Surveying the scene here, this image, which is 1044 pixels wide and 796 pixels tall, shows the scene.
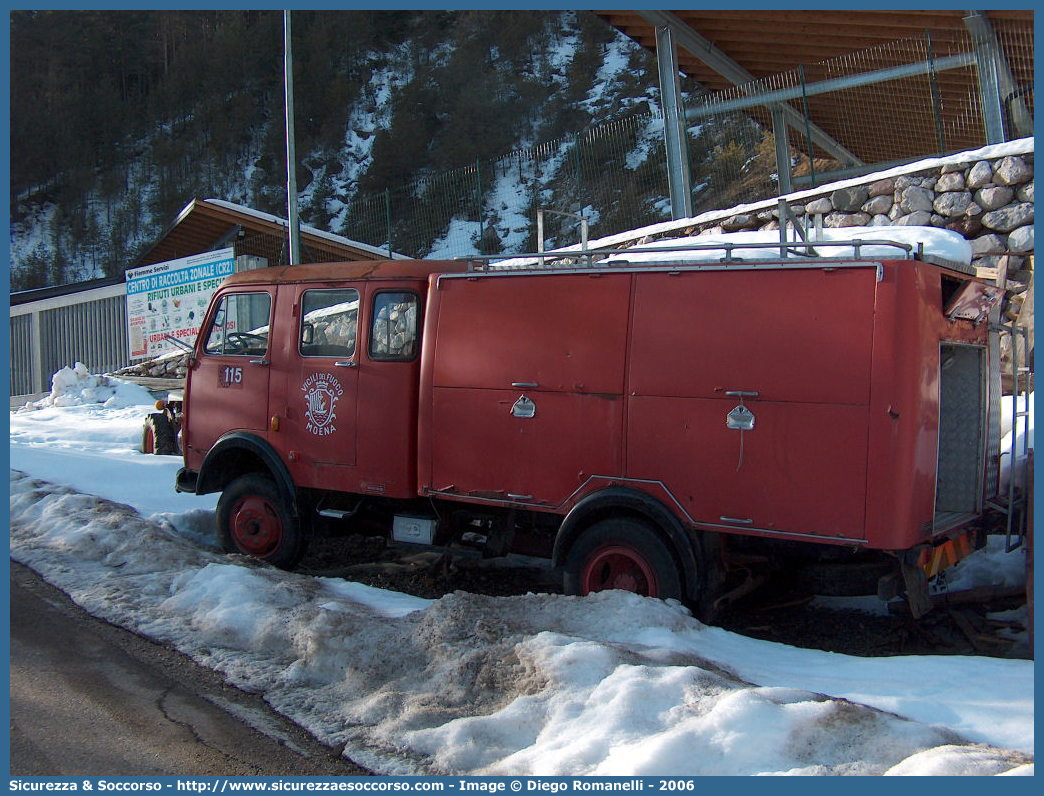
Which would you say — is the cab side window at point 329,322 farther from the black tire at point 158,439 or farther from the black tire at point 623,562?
the black tire at point 158,439

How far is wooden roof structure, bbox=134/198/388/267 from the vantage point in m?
20.9

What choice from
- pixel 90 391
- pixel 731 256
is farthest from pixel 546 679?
pixel 90 391

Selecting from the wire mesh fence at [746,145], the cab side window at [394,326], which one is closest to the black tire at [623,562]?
the cab side window at [394,326]

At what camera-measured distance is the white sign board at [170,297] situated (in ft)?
64.1

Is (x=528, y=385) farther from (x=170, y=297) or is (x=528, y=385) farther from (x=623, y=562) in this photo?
(x=170, y=297)

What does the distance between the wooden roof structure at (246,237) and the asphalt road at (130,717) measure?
15075 mm

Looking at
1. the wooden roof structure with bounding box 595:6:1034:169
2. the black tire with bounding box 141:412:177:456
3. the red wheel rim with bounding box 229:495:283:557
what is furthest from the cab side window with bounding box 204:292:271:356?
the wooden roof structure with bounding box 595:6:1034:169

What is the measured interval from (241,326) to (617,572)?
398 cm

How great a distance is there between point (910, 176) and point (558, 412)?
282 inches

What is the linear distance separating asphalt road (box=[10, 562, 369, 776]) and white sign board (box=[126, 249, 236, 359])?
1476cm

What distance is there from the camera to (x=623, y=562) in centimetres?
575

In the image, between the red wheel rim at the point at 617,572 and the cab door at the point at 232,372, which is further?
the cab door at the point at 232,372

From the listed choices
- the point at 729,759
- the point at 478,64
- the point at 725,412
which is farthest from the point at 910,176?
the point at 478,64

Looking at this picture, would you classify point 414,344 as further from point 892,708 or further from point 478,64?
point 478,64
